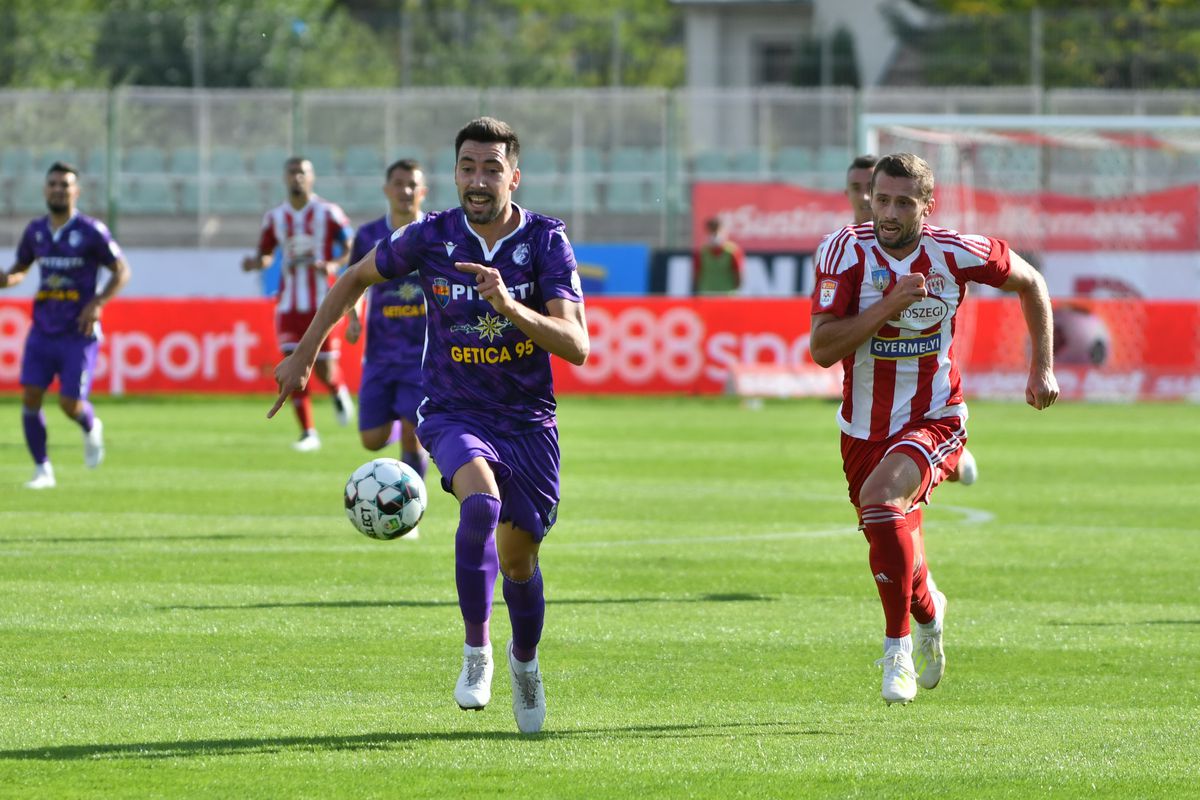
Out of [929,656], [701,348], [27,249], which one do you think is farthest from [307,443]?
[929,656]

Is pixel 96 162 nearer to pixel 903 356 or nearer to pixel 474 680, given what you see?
pixel 903 356

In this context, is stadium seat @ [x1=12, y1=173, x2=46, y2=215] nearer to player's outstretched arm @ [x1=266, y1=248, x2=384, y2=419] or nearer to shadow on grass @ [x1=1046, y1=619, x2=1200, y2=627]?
shadow on grass @ [x1=1046, y1=619, x2=1200, y2=627]

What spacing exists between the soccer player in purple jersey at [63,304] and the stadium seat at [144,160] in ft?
47.6

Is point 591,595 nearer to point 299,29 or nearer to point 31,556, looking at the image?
point 31,556

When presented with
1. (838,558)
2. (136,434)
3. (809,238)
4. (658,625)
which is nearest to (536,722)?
(658,625)

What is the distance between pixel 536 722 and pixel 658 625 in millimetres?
2336

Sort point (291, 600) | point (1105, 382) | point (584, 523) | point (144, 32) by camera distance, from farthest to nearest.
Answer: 1. point (144, 32)
2. point (1105, 382)
3. point (584, 523)
4. point (291, 600)

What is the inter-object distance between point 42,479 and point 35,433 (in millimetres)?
358

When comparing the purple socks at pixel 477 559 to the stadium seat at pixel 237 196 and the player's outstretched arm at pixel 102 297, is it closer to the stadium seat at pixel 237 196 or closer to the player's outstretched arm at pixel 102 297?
the player's outstretched arm at pixel 102 297

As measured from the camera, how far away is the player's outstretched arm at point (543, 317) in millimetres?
6238

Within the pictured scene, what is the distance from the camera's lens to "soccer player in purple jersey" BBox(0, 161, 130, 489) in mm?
14758

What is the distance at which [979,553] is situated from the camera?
461 inches

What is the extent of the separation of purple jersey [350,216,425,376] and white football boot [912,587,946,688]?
5.45 meters

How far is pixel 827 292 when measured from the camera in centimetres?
724
